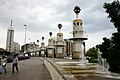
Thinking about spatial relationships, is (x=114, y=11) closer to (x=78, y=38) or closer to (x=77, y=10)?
(x=78, y=38)

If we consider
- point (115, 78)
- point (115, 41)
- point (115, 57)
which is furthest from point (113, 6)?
point (115, 78)

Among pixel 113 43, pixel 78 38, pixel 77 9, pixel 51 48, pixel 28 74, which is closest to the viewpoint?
pixel 113 43

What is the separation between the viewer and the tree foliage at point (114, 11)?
402 inches

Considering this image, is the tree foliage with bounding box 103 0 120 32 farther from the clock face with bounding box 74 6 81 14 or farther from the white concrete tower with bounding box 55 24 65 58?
the white concrete tower with bounding box 55 24 65 58

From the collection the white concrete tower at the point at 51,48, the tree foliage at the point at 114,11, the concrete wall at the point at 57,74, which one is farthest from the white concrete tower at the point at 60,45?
the tree foliage at the point at 114,11

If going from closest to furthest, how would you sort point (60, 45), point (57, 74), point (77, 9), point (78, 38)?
1. point (57, 74)
2. point (78, 38)
3. point (77, 9)
4. point (60, 45)

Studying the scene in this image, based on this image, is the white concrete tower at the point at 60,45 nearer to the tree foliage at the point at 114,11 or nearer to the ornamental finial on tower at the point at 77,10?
the ornamental finial on tower at the point at 77,10

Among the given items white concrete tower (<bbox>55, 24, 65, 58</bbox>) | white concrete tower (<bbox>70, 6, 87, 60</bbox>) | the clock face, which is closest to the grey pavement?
white concrete tower (<bbox>70, 6, 87, 60</bbox>)

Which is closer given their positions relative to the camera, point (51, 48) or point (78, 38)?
point (78, 38)

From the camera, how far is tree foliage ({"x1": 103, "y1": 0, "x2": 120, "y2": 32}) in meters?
10.2

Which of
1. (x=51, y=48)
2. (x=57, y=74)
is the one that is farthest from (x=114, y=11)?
(x=51, y=48)

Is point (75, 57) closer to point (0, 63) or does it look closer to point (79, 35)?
point (79, 35)

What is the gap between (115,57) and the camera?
33.1ft

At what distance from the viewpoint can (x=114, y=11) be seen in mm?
10492
